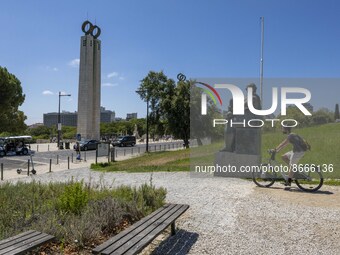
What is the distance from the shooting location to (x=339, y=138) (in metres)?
16.7

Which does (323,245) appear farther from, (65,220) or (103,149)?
(103,149)

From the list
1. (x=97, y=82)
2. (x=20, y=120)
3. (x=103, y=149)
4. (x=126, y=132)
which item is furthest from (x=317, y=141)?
(x=126, y=132)

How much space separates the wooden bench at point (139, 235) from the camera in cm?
384

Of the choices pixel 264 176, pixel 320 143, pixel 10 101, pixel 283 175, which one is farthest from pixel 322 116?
pixel 10 101

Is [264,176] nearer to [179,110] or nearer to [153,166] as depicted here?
[153,166]

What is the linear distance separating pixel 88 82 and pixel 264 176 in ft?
188

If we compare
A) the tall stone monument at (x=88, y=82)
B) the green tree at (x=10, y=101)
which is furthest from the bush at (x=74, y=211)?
the tall stone monument at (x=88, y=82)

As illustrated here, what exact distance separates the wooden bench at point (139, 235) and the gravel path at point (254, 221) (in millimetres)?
437

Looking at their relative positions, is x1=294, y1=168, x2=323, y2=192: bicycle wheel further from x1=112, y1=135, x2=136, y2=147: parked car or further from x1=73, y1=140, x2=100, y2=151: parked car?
x1=112, y1=135, x2=136, y2=147: parked car

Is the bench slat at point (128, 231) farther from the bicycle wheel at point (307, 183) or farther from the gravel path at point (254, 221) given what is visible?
the bicycle wheel at point (307, 183)

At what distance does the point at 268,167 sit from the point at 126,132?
9149 centimetres

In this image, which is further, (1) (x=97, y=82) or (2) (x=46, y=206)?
(1) (x=97, y=82)

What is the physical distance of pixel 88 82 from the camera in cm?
6372

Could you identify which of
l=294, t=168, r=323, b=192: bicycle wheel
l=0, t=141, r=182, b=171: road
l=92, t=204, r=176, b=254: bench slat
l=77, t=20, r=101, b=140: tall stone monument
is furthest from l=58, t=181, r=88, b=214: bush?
l=77, t=20, r=101, b=140: tall stone monument
